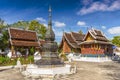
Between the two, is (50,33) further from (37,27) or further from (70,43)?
(37,27)

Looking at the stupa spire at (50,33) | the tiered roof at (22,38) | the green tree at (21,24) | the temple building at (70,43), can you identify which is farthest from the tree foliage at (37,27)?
the stupa spire at (50,33)

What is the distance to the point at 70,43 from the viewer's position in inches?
1566

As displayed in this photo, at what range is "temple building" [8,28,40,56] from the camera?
32.4 metres

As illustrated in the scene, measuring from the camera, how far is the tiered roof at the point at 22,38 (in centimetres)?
3267

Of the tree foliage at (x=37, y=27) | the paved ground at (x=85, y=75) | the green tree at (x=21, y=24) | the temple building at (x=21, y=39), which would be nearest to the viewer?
the paved ground at (x=85, y=75)

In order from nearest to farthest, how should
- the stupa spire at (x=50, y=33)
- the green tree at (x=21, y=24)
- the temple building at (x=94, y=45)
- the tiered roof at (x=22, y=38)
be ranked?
the stupa spire at (x=50, y=33), the tiered roof at (x=22, y=38), the temple building at (x=94, y=45), the green tree at (x=21, y=24)

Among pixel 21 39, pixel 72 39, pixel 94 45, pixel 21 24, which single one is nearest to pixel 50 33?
pixel 94 45

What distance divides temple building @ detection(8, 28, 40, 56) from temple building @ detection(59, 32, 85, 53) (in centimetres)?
781

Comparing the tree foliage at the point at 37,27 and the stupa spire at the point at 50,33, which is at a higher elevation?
the tree foliage at the point at 37,27

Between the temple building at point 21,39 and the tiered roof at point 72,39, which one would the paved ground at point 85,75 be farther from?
the tiered roof at point 72,39

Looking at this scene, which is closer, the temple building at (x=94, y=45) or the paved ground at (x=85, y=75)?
the paved ground at (x=85, y=75)

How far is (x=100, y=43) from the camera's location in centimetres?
3341

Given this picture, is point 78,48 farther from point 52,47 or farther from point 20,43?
point 52,47

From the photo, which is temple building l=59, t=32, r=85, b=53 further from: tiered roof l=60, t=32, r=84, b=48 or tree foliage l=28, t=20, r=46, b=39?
tree foliage l=28, t=20, r=46, b=39
